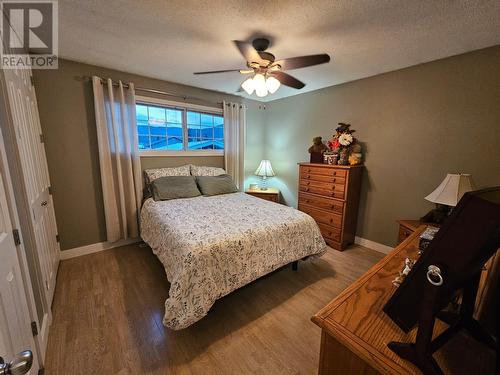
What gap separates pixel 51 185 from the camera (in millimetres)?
2426

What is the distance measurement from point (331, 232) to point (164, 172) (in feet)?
8.53

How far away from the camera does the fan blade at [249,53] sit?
1562 mm

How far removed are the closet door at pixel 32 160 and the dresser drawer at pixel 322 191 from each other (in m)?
3.03

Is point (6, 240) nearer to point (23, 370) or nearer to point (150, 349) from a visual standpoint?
point (23, 370)

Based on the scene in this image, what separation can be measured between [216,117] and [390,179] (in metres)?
2.90

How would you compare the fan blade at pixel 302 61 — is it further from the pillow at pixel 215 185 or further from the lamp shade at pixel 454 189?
the pillow at pixel 215 185

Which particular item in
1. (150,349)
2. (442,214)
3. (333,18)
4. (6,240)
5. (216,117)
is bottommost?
(150,349)

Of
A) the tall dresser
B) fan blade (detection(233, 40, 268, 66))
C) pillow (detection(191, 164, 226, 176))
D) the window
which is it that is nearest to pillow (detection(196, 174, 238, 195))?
pillow (detection(191, 164, 226, 176))

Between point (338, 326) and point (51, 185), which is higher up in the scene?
point (51, 185)

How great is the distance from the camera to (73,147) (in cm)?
252

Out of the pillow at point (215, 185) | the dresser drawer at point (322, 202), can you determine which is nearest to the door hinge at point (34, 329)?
the pillow at point (215, 185)

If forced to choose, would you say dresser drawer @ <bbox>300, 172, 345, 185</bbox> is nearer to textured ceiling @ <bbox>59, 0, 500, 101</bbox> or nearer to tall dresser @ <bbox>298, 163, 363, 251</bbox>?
tall dresser @ <bbox>298, 163, 363, 251</bbox>

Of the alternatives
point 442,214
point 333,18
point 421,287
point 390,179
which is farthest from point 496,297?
point 390,179

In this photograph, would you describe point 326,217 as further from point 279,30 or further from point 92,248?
point 92,248
